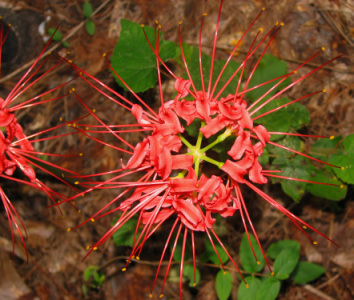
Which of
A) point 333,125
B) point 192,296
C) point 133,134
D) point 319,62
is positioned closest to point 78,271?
point 192,296

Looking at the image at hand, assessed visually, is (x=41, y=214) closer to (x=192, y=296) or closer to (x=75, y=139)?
(x=75, y=139)

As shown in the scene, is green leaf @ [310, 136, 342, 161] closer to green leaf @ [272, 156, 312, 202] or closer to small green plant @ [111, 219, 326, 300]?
green leaf @ [272, 156, 312, 202]

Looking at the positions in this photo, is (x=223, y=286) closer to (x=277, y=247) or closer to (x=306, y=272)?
(x=277, y=247)

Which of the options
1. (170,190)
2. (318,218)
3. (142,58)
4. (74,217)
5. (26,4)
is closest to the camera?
(170,190)

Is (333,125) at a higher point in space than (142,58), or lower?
lower

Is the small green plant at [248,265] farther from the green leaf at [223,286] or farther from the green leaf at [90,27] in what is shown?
the green leaf at [90,27]

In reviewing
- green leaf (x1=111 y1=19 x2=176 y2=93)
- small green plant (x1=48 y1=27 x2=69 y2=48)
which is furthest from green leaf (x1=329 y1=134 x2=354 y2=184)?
small green plant (x1=48 y1=27 x2=69 y2=48)

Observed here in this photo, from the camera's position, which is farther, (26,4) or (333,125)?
(26,4)
